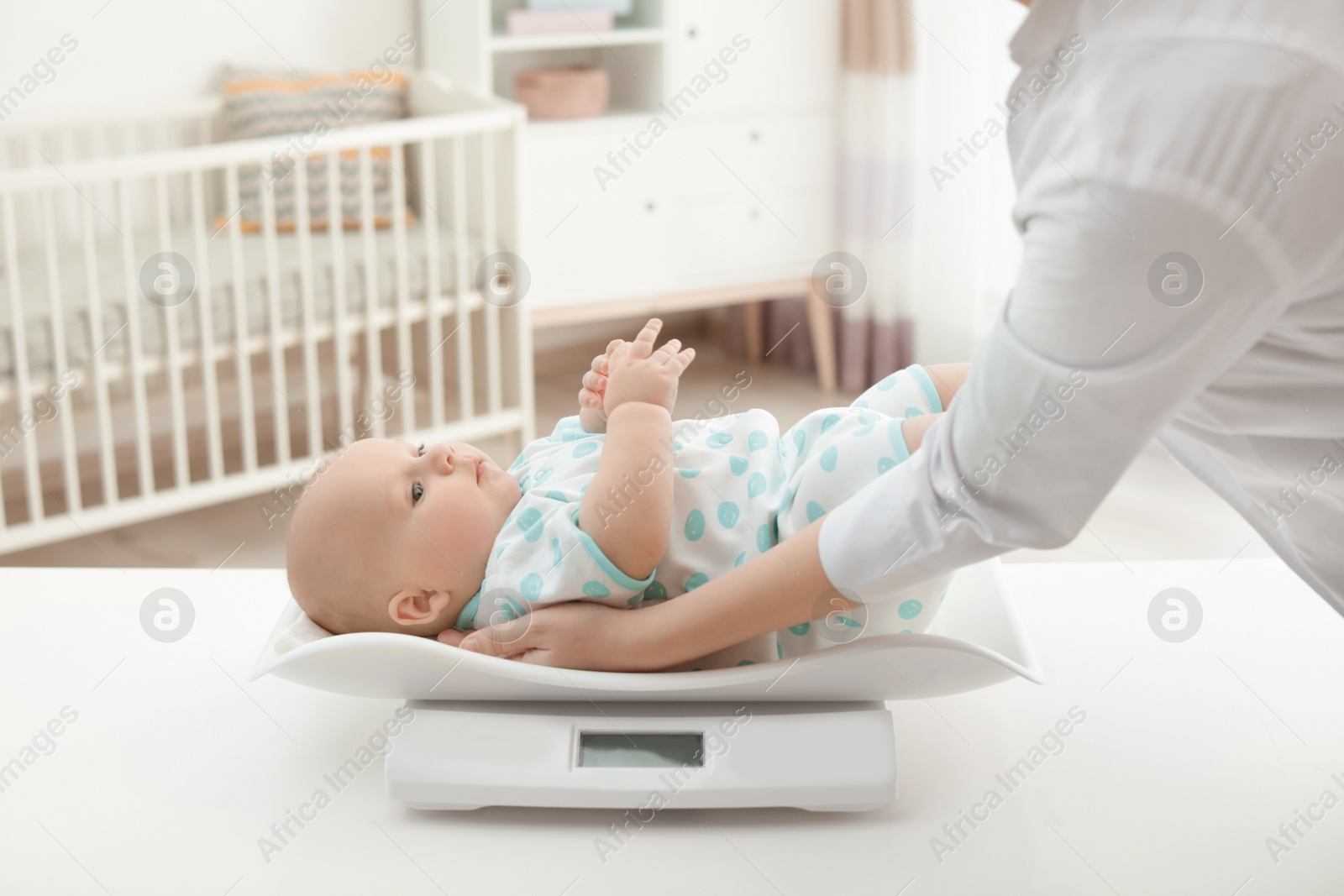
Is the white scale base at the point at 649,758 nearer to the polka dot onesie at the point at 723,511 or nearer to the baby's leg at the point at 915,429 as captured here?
the polka dot onesie at the point at 723,511

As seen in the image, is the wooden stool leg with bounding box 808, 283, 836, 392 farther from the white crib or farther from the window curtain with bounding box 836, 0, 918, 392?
the white crib

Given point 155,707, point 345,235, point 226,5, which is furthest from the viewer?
point 226,5

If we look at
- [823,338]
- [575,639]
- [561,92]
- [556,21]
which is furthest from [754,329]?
[575,639]

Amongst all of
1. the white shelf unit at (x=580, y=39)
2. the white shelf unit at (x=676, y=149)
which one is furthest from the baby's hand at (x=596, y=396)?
the white shelf unit at (x=580, y=39)

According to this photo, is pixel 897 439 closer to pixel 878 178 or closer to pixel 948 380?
pixel 948 380

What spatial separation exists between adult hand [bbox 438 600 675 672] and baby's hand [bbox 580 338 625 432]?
0.22 meters

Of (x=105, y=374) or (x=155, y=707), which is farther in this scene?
(x=105, y=374)

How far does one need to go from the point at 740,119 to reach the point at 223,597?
2.36 meters

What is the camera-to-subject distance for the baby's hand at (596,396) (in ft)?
3.34

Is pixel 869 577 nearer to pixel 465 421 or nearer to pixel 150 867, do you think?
pixel 150 867

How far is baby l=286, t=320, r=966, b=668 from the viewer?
86 centimetres

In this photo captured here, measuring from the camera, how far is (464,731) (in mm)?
763

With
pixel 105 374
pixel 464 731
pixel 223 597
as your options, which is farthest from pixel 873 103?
pixel 464 731

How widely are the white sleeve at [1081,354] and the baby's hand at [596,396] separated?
15.4 inches
